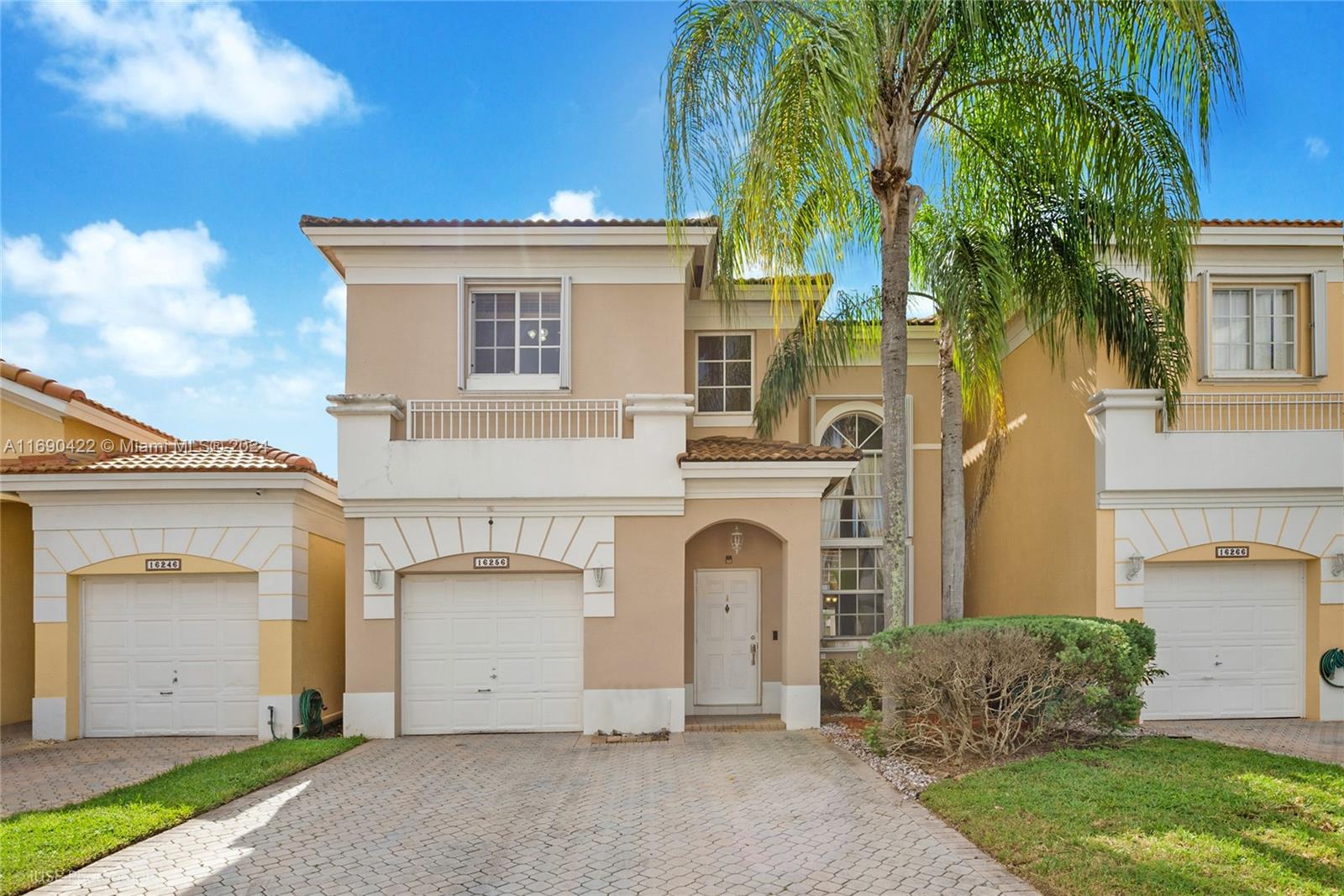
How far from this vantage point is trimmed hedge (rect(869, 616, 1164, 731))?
894 cm

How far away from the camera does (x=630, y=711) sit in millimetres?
12125

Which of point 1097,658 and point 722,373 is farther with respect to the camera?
point 722,373

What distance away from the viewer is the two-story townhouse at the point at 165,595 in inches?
481

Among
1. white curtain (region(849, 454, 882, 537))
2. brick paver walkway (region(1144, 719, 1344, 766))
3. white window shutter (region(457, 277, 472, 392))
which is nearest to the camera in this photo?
brick paver walkway (region(1144, 719, 1344, 766))

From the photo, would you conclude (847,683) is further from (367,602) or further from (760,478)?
(367,602)

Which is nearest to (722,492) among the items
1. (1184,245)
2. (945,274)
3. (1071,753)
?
(945,274)

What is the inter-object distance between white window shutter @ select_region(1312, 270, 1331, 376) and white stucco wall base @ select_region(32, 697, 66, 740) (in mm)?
18519

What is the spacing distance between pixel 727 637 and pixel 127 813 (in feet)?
27.5

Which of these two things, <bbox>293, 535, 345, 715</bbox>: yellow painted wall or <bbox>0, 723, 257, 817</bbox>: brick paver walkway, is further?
<bbox>293, 535, 345, 715</bbox>: yellow painted wall

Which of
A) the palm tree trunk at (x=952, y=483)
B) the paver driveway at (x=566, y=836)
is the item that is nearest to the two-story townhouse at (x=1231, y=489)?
the palm tree trunk at (x=952, y=483)

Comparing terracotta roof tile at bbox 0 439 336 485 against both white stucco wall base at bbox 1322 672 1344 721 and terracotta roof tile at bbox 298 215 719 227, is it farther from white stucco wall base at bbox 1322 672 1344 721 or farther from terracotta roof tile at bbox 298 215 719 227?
white stucco wall base at bbox 1322 672 1344 721

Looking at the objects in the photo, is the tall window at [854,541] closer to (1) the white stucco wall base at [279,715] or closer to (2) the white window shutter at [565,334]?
(2) the white window shutter at [565,334]

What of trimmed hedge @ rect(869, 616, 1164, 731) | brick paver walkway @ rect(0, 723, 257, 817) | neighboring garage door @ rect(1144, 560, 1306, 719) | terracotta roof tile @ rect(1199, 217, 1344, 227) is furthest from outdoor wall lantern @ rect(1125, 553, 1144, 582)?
brick paver walkway @ rect(0, 723, 257, 817)

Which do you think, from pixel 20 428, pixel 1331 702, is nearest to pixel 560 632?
pixel 20 428
